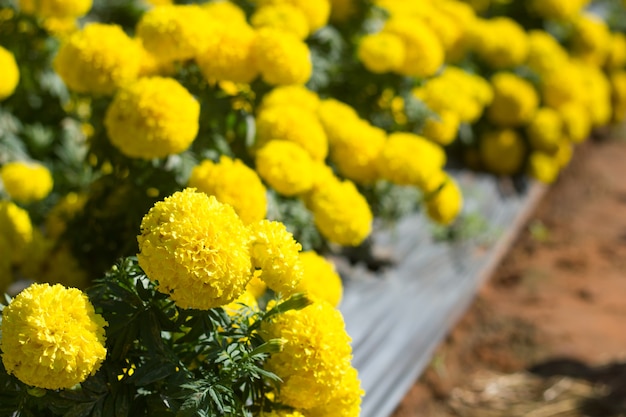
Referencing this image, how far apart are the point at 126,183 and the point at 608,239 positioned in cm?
374

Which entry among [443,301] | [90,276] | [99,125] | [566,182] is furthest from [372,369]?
[566,182]

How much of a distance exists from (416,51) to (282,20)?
0.73 metres

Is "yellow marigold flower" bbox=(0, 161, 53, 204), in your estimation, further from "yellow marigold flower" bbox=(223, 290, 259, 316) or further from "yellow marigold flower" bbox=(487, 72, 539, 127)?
"yellow marigold flower" bbox=(487, 72, 539, 127)

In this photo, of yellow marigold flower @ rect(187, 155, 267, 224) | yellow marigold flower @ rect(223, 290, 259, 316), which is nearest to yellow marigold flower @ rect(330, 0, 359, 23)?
yellow marigold flower @ rect(187, 155, 267, 224)

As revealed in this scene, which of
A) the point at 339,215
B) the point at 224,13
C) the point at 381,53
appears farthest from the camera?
the point at 381,53

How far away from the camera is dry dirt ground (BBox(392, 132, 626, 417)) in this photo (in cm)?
396

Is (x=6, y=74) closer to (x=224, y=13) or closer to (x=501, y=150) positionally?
(x=224, y=13)

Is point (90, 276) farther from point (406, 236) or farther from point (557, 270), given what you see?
point (557, 270)

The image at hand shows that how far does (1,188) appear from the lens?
3246mm

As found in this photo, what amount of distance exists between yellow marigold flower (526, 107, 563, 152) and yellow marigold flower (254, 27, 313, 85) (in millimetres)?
3010

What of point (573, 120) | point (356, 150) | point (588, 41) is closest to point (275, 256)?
point (356, 150)

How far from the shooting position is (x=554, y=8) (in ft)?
20.2

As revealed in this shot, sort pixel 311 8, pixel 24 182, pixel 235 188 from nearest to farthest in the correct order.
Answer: pixel 235 188
pixel 24 182
pixel 311 8

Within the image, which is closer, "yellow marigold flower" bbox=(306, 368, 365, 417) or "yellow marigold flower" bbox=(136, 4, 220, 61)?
"yellow marigold flower" bbox=(306, 368, 365, 417)
